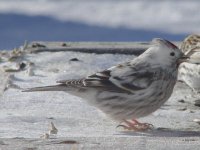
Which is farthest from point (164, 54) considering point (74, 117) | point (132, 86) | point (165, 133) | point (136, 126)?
point (74, 117)

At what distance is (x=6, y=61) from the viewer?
7965mm

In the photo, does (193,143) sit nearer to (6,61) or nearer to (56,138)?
(56,138)

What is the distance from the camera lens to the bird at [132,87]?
522 cm

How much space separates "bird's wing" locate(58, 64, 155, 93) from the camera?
5211 mm

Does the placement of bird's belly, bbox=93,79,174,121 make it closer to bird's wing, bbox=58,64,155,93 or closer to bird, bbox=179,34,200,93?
bird's wing, bbox=58,64,155,93

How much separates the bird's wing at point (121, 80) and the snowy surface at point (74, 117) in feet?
0.76

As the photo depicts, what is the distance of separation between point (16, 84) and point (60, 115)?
3.93ft

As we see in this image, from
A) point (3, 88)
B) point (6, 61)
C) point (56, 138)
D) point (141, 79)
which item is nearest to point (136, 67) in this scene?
point (141, 79)

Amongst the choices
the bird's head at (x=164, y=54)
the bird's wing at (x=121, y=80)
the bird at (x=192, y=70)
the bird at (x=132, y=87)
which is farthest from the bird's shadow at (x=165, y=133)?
the bird at (x=192, y=70)

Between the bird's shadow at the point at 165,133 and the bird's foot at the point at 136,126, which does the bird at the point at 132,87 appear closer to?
the bird's foot at the point at 136,126

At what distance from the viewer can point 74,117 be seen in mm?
5418

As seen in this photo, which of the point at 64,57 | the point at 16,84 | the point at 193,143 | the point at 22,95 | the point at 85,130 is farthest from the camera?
the point at 64,57

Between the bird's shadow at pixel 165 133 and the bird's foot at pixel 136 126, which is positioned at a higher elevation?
the bird's foot at pixel 136 126

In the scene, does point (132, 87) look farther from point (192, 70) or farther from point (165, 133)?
point (192, 70)
